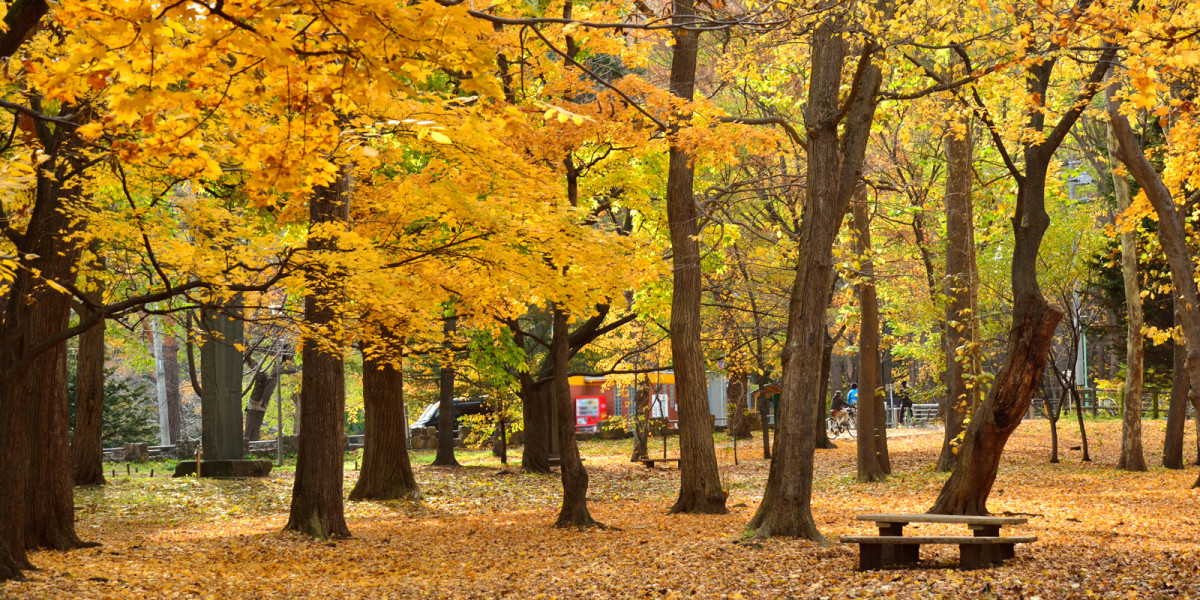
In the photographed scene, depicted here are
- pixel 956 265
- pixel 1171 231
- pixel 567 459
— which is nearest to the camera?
pixel 567 459

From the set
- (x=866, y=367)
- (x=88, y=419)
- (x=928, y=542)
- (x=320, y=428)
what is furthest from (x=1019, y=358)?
(x=88, y=419)

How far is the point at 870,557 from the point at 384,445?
10817 millimetres

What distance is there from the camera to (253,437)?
33219 mm

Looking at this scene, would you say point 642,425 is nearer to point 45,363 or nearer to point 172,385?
point 45,363

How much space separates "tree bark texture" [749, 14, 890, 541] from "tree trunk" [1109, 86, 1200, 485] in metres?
6.08

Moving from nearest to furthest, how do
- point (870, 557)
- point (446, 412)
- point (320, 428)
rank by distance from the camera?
→ point (870, 557), point (320, 428), point (446, 412)

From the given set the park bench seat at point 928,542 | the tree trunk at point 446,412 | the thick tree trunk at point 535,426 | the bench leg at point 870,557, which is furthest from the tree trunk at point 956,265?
the tree trunk at point 446,412

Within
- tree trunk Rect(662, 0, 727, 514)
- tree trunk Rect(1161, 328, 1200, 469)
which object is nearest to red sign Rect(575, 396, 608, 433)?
tree trunk Rect(1161, 328, 1200, 469)

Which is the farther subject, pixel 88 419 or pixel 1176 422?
pixel 88 419

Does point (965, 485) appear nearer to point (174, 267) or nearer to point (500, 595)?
point (500, 595)

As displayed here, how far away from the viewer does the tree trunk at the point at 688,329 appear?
1331 centimetres

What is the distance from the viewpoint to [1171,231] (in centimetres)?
1367

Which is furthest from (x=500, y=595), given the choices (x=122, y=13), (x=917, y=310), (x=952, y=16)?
(x=917, y=310)

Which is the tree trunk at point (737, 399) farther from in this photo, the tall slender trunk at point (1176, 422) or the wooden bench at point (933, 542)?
the wooden bench at point (933, 542)
